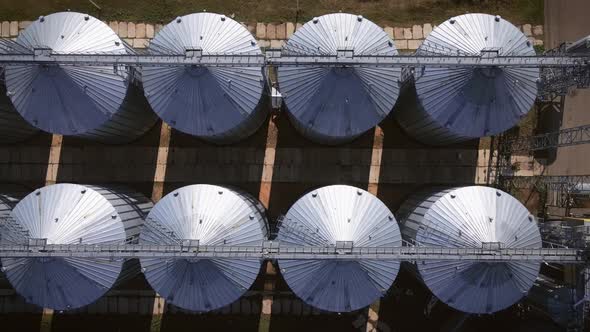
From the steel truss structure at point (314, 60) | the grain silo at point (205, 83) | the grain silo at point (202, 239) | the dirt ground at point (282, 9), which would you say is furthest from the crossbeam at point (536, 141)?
the grain silo at point (202, 239)

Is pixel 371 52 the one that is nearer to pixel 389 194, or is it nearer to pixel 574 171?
pixel 389 194

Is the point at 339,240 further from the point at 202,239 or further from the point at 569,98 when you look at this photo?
the point at 569,98

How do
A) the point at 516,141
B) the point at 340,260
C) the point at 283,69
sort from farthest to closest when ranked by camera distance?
the point at 516,141 → the point at 283,69 → the point at 340,260

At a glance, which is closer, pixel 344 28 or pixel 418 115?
pixel 344 28

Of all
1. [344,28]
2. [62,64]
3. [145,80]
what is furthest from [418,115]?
[62,64]

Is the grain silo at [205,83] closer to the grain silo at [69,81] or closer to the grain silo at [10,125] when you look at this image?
the grain silo at [69,81]

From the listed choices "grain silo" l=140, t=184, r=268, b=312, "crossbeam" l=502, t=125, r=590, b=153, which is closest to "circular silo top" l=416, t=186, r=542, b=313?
"crossbeam" l=502, t=125, r=590, b=153
